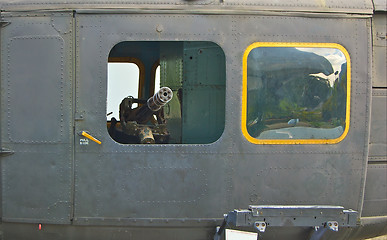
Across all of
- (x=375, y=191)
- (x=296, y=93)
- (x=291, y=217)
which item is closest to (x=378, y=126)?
(x=375, y=191)

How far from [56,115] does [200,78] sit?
5.55 ft

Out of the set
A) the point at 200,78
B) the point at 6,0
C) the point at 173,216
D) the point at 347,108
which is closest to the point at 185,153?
the point at 173,216

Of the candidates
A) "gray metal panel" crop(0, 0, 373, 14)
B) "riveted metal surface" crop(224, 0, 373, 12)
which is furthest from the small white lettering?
Answer: "riveted metal surface" crop(224, 0, 373, 12)

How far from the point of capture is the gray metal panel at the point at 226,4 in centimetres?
469

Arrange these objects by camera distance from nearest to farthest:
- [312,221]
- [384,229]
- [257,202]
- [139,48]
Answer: [312,221], [257,202], [384,229], [139,48]

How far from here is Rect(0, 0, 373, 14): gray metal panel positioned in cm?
469

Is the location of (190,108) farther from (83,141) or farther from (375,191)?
(375,191)

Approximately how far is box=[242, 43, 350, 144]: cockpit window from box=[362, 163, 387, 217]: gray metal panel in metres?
0.62

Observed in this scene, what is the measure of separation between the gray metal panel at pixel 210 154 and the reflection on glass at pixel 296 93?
0.40ft

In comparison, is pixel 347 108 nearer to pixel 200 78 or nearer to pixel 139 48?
pixel 200 78

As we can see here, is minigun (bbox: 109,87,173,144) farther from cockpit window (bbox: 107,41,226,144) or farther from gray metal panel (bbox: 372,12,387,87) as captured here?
gray metal panel (bbox: 372,12,387,87)

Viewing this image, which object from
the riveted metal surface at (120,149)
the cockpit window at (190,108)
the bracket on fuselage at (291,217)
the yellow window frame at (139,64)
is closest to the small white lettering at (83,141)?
the riveted metal surface at (120,149)

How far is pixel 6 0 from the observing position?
186 inches

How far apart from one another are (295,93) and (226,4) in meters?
1.19
